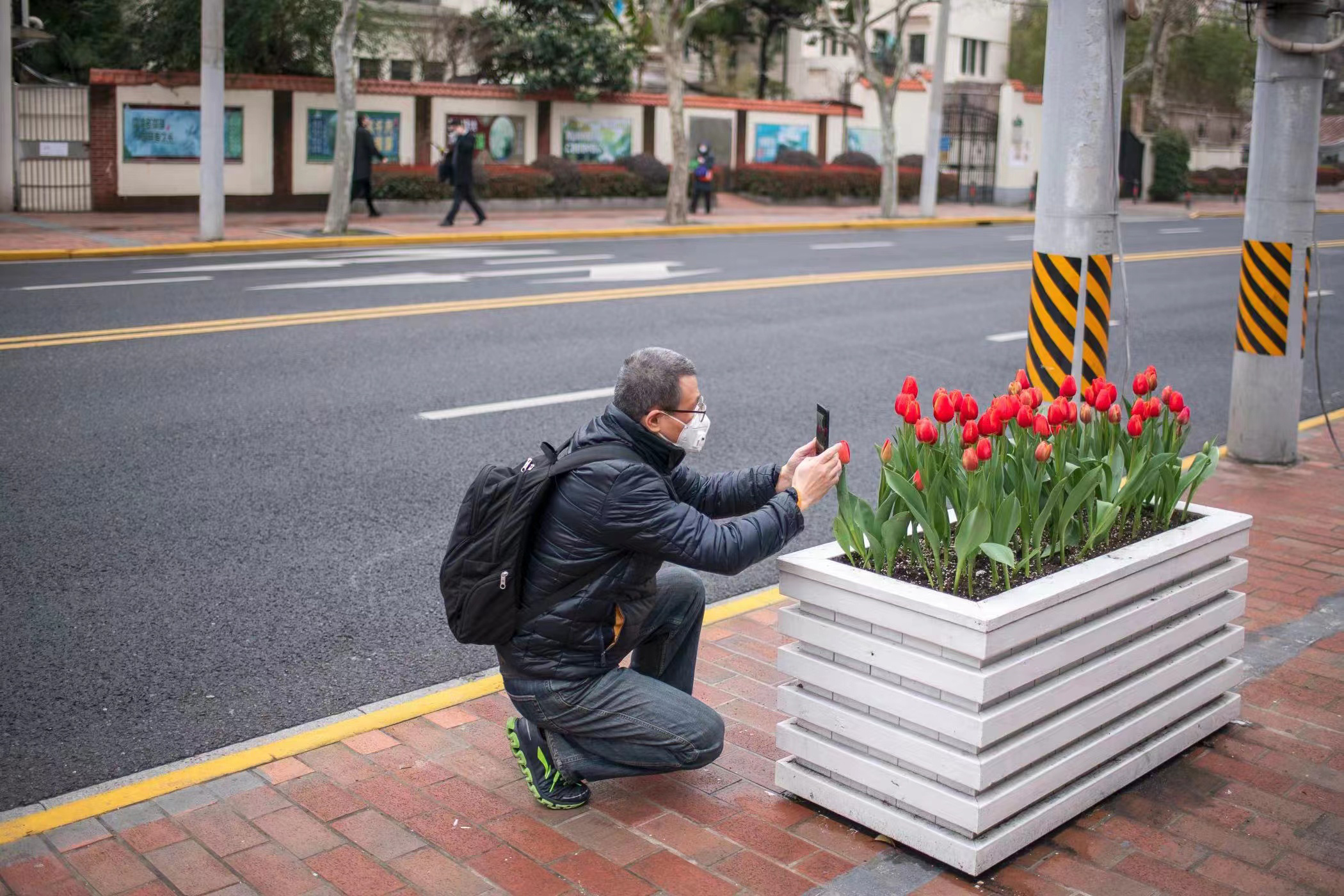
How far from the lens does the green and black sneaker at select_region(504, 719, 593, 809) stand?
163 inches

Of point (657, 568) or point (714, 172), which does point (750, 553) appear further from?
point (714, 172)

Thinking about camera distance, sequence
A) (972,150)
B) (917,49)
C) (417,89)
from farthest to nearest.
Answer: (917,49)
(972,150)
(417,89)

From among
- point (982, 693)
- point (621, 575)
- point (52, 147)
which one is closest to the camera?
point (982, 693)

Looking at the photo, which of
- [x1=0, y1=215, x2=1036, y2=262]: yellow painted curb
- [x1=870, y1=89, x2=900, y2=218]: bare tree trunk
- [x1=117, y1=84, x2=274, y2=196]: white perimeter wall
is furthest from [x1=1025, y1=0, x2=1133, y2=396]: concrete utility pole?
[x1=870, y1=89, x2=900, y2=218]: bare tree trunk

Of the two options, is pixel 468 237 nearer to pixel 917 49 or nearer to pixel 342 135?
pixel 342 135

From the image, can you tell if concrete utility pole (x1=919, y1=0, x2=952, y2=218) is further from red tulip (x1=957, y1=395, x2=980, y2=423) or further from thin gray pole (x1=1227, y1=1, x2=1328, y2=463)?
red tulip (x1=957, y1=395, x2=980, y2=423)

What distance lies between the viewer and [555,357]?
11.6m

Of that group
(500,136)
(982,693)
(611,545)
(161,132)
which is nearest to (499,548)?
(611,545)

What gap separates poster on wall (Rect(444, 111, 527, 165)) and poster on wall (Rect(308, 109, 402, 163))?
1877 mm

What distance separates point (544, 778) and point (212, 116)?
1831 cm

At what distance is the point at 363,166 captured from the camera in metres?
25.5

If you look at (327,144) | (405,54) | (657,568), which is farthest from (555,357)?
(405,54)

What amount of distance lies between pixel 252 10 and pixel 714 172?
12887mm

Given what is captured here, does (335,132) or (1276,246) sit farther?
(335,132)
